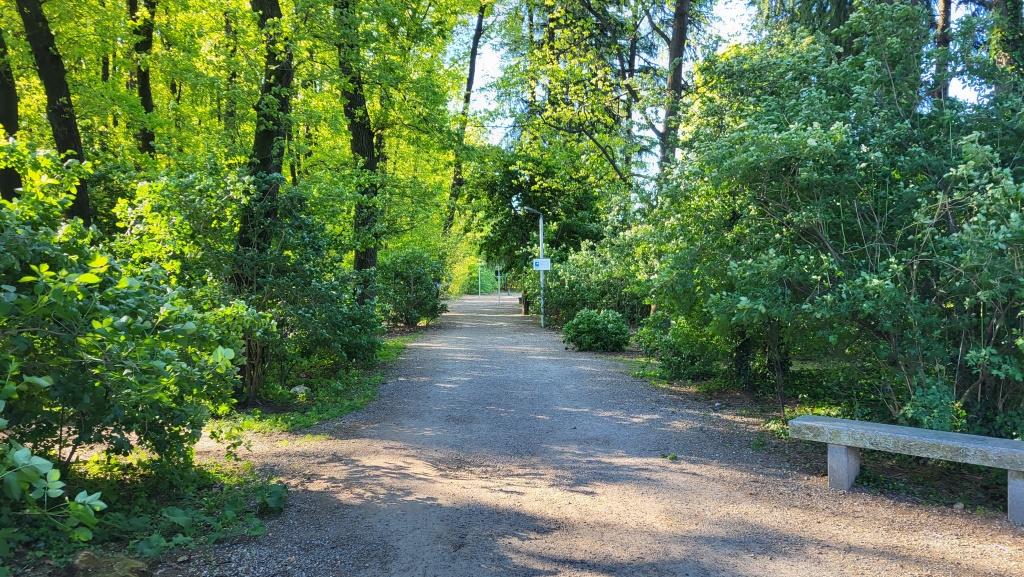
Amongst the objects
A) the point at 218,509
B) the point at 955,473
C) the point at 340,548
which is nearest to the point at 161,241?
the point at 218,509

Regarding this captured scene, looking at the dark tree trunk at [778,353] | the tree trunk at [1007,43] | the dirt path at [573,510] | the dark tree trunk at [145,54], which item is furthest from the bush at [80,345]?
the dark tree trunk at [145,54]

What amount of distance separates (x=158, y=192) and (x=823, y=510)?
7.10m

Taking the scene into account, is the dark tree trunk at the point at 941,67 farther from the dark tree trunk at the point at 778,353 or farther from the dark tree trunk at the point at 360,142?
the dark tree trunk at the point at 360,142

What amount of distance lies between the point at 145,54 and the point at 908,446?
13262 millimetres

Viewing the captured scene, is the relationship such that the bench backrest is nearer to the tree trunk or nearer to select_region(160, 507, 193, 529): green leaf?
the tree trunk

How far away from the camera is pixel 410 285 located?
21.4 m

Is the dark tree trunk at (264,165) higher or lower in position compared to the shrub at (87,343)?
higher

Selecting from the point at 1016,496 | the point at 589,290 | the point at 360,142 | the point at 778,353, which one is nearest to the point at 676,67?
the point at 778,353

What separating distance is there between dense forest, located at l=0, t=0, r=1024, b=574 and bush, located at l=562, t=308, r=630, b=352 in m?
0.19

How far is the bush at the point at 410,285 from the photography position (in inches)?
816

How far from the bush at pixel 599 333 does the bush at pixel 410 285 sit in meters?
7.03

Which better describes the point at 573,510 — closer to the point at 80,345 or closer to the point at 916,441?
the point at 916,441

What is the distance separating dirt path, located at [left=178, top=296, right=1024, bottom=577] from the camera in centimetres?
392

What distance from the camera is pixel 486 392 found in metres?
9.90
